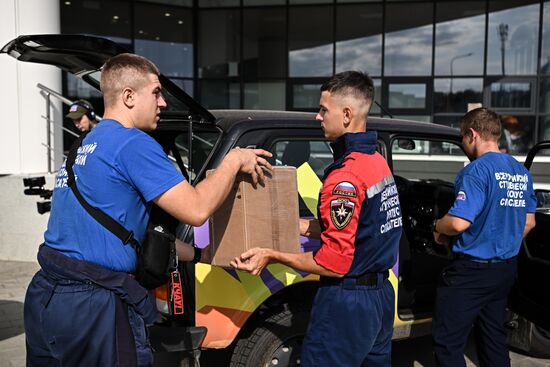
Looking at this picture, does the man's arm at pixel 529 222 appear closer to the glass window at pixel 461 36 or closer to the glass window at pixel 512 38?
the glass window at pixel 461 36

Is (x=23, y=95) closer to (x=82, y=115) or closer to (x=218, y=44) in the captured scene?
(x=82, y=115)

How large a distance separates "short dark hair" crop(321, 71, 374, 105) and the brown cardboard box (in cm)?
40

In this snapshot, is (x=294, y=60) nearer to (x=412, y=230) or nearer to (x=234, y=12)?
(x=234, y=12)

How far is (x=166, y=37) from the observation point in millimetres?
15078

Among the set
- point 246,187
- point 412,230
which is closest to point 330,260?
point 246,187

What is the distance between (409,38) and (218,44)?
215 inches

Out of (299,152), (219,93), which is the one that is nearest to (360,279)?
(299,152)

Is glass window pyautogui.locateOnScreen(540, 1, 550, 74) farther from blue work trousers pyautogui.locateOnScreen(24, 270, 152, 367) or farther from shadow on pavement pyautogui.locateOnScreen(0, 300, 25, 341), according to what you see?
blue work trousers pyautogui.locateOnScreen(24, 270, 152, 367)

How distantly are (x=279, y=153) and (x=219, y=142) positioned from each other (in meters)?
0.41

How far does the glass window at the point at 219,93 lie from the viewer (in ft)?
50.2

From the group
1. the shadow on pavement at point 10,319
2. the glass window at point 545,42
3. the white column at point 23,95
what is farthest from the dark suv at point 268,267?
the glass window at point 545,42

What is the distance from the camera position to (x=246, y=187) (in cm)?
228

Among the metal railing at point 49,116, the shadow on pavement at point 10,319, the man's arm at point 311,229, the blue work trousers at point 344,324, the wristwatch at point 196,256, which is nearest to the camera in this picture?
the blue work trousers at point 344,324

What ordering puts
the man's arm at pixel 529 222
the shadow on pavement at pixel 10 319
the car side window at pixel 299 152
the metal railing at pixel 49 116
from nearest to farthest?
1. the car side window at pixel 299 152
2. the man's arm at pixel 529 222
3. the shadow on pavement at pixel 10 319
4. the metal railing at pixel 49 116
